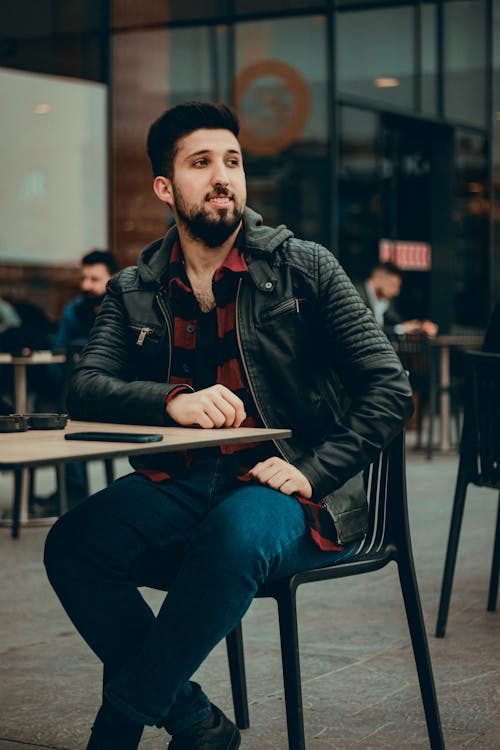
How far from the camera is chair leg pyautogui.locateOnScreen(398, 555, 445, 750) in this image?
3.15 meters

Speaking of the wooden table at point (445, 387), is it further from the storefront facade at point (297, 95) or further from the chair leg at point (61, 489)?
the chair leg at point (61, 489)

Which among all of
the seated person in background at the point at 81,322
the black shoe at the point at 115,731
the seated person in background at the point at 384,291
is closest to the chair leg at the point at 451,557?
the black shoe at the point at 115,731

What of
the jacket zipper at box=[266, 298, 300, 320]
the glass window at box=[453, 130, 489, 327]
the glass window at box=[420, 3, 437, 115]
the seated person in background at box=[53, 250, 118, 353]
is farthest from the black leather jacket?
the glass window at box=[453, 130, 489, 327]

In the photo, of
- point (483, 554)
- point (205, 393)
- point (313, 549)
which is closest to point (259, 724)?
point (313, 549)

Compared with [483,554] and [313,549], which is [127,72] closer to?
[483,554]

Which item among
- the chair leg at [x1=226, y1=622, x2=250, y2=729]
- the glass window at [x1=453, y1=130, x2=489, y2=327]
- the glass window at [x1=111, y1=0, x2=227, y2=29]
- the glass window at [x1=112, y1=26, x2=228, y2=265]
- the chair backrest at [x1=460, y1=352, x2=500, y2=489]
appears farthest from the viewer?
the glass window at [x1=453, y1=130, x2=489, y2=327]

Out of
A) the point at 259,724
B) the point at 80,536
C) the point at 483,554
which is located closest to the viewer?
the point at 80,536

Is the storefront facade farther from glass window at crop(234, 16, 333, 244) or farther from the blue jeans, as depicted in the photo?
the blue jeans

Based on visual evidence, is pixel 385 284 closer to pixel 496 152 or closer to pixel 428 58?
pixel 428 58

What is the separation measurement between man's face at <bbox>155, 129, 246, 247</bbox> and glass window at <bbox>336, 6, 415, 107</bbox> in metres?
9.88

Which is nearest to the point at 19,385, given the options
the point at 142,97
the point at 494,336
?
the point at 494,336

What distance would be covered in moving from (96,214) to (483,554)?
690 centimetres

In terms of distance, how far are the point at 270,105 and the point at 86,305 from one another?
511cm

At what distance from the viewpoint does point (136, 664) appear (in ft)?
8.79
